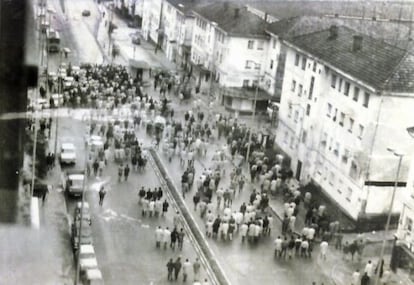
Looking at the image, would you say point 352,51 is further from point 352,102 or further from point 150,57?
point 150,57

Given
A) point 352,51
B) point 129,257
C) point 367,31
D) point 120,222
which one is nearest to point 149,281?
point 129,257

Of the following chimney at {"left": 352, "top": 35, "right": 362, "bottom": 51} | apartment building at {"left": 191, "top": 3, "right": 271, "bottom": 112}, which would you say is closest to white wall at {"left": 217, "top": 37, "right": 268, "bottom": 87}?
apartment building at {"left": 191, "top": 3, "right": 271, "bottom": 112}

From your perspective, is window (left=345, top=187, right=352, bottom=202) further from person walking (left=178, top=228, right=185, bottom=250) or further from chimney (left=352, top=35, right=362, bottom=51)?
person walking (left=178, top=228, right=185, bottom=250)

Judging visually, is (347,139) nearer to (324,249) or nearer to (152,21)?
(324,249)

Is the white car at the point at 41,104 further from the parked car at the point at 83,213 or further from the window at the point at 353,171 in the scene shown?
the window at the point at 353,171

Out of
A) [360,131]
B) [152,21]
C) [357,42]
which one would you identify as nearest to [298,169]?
[360,131]

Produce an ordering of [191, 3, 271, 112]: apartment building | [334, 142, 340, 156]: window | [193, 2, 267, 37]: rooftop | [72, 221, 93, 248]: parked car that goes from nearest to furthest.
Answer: [72, 221, 93, 248]: parked car
[334, 142, 340, 156]: window
[191, 3, 271, 112]: apartment building
[193, 2, 267, 37]: rooftop
